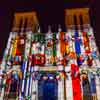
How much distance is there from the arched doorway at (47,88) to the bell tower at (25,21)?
613 cm

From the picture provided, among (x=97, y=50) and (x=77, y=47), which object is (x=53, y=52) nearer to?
(x=77, y=47)

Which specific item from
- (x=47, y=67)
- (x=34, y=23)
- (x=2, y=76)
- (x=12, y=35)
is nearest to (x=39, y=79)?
(x=47, y=67)

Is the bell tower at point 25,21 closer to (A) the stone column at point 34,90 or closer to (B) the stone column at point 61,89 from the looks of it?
(A) the stone column at point 34,90

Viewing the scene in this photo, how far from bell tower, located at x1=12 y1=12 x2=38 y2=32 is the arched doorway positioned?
20.1 feet

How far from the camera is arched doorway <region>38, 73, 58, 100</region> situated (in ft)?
54.0

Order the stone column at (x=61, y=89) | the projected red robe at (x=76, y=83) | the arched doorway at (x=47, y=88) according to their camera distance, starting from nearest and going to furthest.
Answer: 1. the projected red robe at (x=76, y=83)
2. the stone column at (x=61, y=89)
3. the arched doorway at (x=47, y=88)

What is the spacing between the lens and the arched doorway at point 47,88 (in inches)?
648

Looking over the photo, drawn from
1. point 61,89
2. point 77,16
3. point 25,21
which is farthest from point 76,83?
point 25,21

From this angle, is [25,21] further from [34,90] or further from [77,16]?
[34,90]

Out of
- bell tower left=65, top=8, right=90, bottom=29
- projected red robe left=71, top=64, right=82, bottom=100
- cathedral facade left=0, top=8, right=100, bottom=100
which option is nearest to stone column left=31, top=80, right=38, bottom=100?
cathedral facade left=0, top=8, right=100, bottom=100

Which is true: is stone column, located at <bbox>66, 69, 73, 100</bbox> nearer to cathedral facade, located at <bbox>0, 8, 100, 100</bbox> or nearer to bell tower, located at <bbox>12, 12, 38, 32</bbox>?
cathedral facade, located at <bbox>0, 8, 100, 100</bbox>

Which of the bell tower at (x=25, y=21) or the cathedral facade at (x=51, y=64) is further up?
the bell tower at (x=25, y=21)

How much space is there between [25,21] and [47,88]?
822 cm

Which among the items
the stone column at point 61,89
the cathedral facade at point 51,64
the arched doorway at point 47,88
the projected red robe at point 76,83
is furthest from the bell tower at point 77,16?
the stone column at point 61,89
